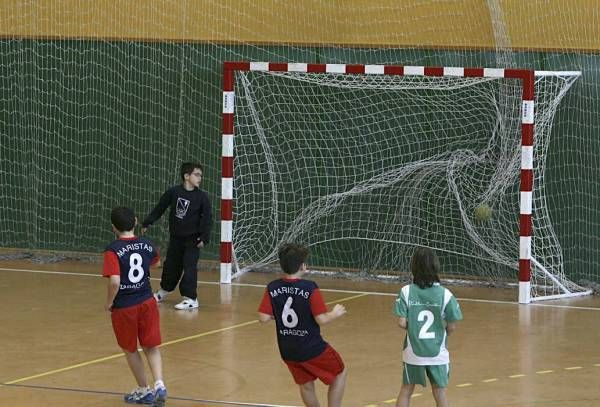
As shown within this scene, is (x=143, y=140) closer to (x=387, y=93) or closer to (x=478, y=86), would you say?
(x=387, y=93)

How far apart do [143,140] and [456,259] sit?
5.08 m

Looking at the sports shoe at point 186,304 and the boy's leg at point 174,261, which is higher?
the boy's leg at point 174,261

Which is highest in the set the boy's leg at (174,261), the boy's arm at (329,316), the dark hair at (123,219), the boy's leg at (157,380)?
the dark hair at (123,219)

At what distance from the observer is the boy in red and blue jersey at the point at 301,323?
26.9 feet

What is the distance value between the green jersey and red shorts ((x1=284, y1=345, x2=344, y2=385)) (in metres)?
0.52

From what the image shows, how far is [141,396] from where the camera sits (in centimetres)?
948

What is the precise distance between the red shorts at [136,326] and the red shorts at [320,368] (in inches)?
61.1

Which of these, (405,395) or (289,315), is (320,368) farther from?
(405,395)

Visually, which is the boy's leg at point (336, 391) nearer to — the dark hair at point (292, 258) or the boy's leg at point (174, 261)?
the dark hair at point (292, 258)

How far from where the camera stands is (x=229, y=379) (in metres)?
10.4

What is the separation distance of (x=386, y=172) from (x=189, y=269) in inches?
165

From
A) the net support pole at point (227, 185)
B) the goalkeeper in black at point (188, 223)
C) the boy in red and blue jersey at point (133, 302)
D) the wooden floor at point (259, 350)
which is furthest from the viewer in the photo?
the net support pole at point (227, 185)

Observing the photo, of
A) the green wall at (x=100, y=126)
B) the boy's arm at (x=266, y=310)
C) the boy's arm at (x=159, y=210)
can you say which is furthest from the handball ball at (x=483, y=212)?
the boy's arm at (x=266, y=310)

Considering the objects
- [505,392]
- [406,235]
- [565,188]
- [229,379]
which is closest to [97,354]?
[229,379]
